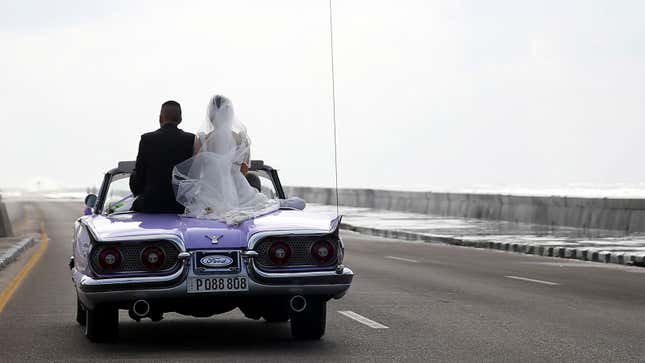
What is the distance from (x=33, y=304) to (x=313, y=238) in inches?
228

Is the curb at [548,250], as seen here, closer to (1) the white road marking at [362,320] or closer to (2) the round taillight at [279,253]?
(1) the white road marking at [362,320]

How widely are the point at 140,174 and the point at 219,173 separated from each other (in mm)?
667

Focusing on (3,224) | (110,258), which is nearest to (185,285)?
(110,258)

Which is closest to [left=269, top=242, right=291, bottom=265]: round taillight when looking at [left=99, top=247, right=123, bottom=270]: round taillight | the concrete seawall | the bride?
the bride

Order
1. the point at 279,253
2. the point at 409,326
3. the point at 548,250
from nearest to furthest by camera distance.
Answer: the point at 279,253 → the point at 409,326 → the point at 548,250

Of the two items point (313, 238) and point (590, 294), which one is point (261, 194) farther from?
point (590, 294)

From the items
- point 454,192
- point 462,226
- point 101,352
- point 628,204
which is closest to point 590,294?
point 101,352

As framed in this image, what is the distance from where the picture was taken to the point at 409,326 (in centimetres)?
1223

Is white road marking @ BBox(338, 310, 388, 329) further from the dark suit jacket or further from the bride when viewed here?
the dark suit jacket

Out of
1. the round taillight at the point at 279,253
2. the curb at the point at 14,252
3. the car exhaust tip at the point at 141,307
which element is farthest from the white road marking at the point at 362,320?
the curb at the point at 14,252

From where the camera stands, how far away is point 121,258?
998 centimetres

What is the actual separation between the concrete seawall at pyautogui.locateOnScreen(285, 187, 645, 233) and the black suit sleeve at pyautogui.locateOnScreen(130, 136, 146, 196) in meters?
22.3

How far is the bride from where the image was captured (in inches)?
427

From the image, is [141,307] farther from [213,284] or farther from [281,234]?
[281,234]
